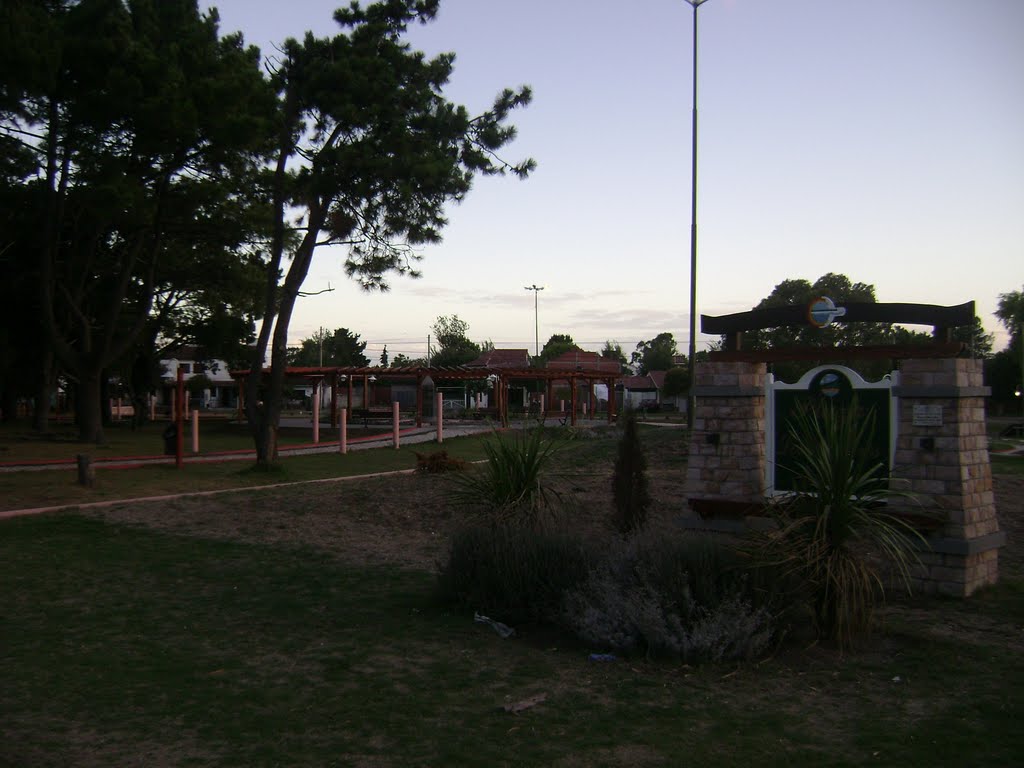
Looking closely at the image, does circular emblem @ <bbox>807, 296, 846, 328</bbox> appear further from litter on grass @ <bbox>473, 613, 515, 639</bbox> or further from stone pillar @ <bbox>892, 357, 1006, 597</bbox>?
litter on grass @ <bbox>473, 613, 515, 639</bbox>

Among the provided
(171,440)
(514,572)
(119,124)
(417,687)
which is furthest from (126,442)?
(417,687)

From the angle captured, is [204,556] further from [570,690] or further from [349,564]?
[570,690]

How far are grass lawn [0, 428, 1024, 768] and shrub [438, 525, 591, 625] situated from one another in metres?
0.27

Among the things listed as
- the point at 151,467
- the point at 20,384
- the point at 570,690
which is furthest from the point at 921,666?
the point at 20,384

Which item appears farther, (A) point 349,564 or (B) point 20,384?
(B) point 20,384

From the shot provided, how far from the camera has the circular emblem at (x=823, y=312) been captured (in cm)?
877

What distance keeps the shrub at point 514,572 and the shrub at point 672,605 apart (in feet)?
0.94

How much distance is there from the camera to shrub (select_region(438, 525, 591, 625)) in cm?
730

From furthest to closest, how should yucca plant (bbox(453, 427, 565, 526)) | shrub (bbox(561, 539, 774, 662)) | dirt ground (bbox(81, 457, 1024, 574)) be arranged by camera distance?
dirt ground (bbox(81, 457, 1024, 574))
yucca plant (bbox(453, 427, 565, 526))
shrub (bbox(561, 539, 774, 662))

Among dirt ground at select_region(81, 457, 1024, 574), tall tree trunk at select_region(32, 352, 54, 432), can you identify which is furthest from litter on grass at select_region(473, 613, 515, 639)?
tall tree trunk at select_region(32, 352, 54, 432)

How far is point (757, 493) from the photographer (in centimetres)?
924

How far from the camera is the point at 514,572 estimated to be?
748cm

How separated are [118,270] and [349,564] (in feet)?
75.4

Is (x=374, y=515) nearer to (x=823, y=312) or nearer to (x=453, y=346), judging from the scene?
(x=823, y=312)
